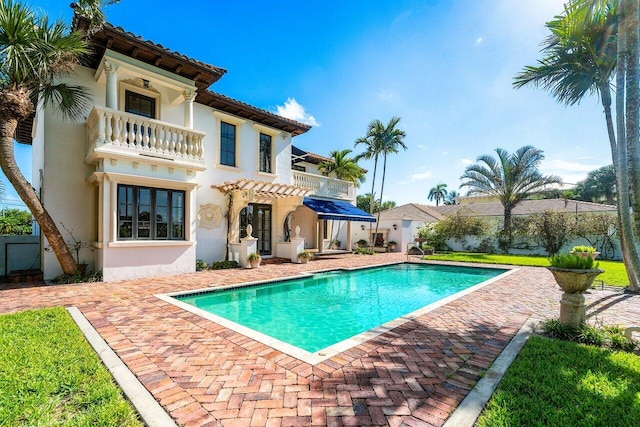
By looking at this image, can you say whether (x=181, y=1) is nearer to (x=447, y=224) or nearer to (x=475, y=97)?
(x=475, y=97)

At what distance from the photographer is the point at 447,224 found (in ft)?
132

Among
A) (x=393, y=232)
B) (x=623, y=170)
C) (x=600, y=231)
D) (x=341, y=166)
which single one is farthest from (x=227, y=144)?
(x=600, y=231)

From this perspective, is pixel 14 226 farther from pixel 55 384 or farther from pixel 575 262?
pixel 575 262

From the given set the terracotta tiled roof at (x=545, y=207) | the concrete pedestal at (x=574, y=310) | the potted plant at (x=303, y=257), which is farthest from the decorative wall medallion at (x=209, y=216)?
the terracotta tiled roof at (x=545, y=207)

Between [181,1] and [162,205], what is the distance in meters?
12.0

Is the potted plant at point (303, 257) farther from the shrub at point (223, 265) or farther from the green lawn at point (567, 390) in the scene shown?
the green lawn at point (567, 390)

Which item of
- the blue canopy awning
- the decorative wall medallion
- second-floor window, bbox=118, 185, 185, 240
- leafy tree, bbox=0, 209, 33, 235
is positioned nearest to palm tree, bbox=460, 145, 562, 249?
the blue canopy awning

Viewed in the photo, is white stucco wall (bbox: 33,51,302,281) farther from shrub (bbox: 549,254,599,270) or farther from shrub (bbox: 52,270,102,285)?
shrub (bbox: 549,254,599,270)

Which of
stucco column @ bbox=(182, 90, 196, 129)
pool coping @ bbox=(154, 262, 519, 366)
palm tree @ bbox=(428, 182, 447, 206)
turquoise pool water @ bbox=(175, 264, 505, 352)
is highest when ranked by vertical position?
palm tree @ bbox=(428, 182, 447, 206)

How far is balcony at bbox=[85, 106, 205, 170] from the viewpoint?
576 inches

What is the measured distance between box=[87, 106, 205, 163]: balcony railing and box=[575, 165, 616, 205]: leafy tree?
306ft

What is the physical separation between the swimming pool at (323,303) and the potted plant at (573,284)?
541 centimetres

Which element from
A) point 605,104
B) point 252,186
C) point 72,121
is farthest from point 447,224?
point 72,121

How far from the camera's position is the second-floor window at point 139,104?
17859 millimetres
